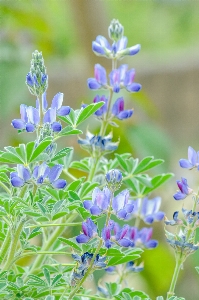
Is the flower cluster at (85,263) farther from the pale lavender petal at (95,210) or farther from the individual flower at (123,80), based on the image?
the individual flower at (123,80)

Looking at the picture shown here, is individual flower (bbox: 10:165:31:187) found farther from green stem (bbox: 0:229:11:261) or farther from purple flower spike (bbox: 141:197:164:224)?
purple flower spike (bbox: 141:197:164:224)

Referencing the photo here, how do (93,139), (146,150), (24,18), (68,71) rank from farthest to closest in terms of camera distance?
(68,71), (24,18), (146,150), (93,139)

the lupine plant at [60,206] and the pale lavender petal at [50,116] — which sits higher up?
the pale lavender petal at [50,116]

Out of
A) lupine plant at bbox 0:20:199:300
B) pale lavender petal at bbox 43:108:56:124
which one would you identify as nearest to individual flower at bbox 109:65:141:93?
lupine plant at bbox 0:20:199:300

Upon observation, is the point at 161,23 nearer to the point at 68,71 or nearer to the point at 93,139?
the point at 68,71

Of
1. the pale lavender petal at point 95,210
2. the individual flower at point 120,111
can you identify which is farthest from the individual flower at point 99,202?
the individual flower at point 120,111

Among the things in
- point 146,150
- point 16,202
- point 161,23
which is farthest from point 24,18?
point 161,23

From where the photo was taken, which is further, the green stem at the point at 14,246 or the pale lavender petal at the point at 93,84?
the pale lavender petal at the point at 93,84
